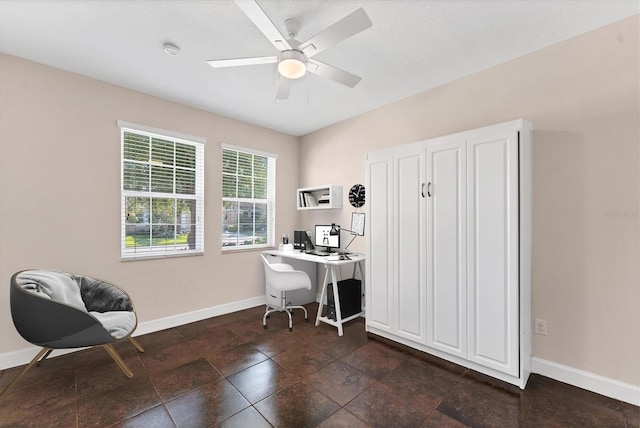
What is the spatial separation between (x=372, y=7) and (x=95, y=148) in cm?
287

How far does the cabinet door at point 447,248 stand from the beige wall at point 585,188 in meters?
0.59

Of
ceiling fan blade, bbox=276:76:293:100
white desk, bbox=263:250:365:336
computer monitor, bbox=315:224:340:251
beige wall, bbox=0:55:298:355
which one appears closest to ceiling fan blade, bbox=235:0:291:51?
ceiling fan blade, bbox=276:76:293:100

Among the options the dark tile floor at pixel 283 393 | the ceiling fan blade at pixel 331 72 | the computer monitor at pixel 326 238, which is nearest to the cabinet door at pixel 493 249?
the dark tile floor at pixel 283 393

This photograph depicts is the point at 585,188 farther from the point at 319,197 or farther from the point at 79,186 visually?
the point at 79,186

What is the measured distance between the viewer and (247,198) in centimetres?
414

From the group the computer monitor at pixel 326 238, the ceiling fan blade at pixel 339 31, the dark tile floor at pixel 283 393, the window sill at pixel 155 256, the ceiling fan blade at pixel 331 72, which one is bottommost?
the dark tile floor at pixel 283 393

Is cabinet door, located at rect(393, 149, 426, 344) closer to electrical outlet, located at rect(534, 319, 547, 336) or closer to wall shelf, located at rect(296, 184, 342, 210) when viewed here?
electrical outlet, located at rect(534, 319, 547, 336)

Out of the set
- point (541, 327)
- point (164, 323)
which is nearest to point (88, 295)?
→ point (164, 323)

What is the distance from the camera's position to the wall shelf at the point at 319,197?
389cm

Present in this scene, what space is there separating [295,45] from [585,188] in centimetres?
237

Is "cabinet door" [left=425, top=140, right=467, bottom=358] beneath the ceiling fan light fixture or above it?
beneath

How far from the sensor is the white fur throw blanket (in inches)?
84.6

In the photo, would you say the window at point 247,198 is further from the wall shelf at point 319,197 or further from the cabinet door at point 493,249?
the cabinet door at point 493,249

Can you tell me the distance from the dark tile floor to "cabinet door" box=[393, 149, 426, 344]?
1.00 feet
